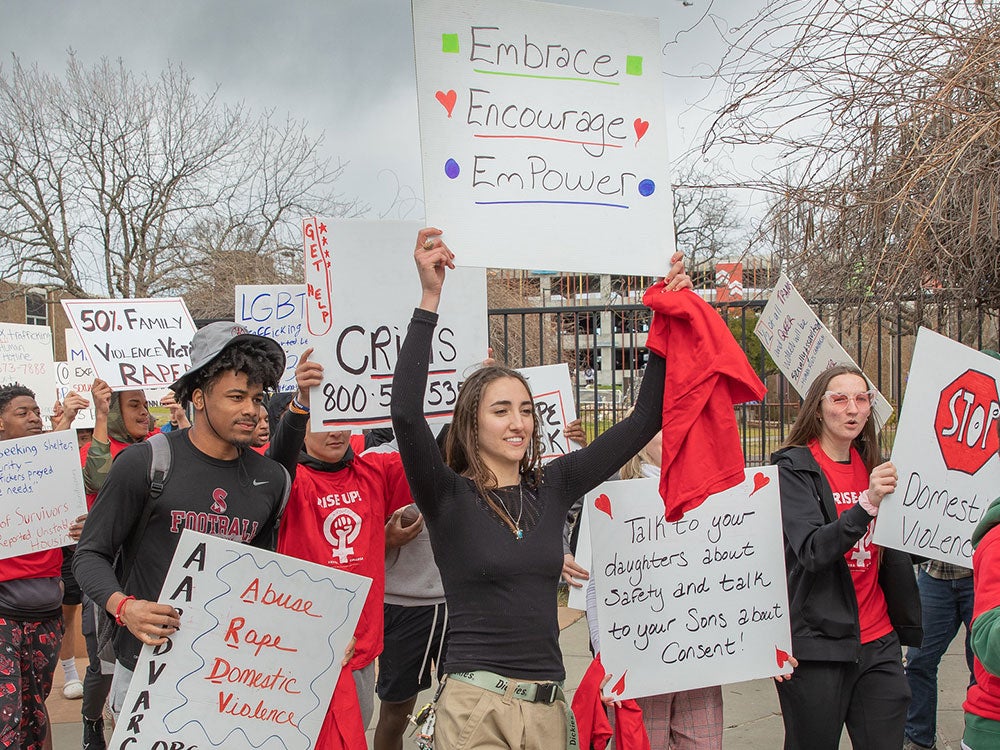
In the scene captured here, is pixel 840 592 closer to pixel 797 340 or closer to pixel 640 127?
pixel 797 340

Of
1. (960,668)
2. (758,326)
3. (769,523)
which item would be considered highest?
(758,326)

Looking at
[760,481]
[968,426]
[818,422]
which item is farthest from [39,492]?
[968,426]

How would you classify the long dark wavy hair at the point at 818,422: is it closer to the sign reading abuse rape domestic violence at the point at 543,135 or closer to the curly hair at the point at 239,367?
the sign reading abuse rape domestic violence at the point at 543,135

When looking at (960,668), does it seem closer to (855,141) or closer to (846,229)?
(846,229)

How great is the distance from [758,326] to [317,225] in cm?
230

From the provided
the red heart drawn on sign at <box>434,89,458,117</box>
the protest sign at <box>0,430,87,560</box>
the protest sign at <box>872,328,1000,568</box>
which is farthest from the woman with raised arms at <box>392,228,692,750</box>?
the protest sign at <box>0,430,87,560</box>

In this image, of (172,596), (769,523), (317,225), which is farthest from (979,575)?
(317,225)

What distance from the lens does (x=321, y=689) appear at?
295cm

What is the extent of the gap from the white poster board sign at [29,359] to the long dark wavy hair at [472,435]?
5.31m

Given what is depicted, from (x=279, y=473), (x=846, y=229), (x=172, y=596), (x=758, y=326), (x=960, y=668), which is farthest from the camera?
(x=960, y=668)

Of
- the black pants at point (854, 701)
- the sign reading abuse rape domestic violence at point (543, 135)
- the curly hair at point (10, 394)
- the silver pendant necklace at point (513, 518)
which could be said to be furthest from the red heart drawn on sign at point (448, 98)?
the curly hair at point (10, 394)

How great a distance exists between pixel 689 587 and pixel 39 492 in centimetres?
317

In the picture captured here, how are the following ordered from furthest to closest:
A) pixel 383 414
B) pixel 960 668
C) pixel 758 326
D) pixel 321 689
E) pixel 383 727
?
pixel 960 668 < pixel 758 326 < pixel 383 727 < pixel 383 414 < pixel 321 689

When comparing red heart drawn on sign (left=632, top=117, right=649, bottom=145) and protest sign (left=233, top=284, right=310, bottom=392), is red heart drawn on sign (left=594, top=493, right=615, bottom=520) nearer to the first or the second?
red heart drawn on sign (left=632, top=117, right=649, bottom=145)
